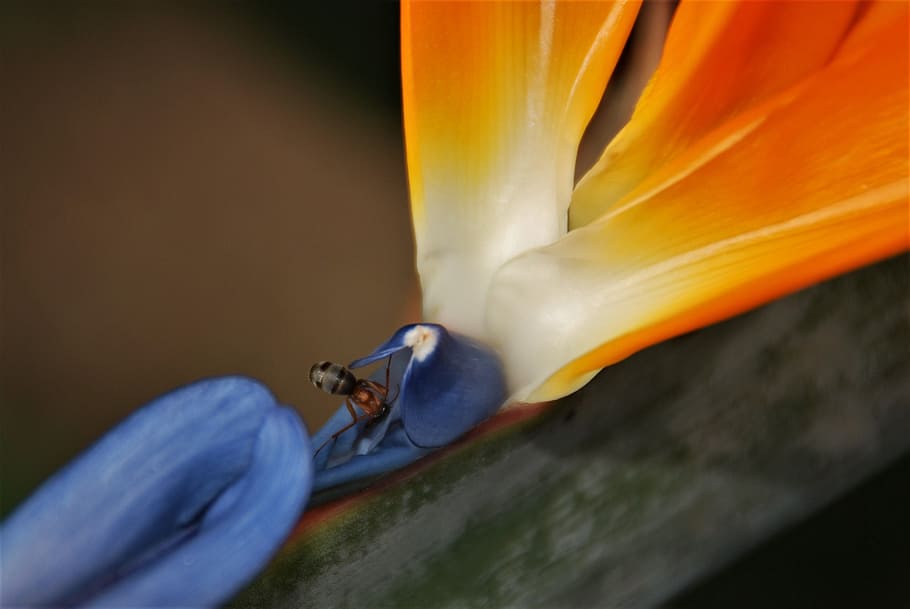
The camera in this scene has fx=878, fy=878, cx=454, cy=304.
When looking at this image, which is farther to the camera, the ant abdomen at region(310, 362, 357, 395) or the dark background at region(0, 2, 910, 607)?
the dark background at region(0, 2, 910, 607)

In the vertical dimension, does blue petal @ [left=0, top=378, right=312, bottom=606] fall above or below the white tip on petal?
above

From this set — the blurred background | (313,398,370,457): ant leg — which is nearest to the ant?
(313,398,370,457): ant leg

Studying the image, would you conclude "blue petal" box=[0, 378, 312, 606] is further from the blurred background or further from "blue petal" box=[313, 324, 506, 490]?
the blurred background

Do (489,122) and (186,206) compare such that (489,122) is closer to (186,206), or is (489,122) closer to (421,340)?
(421,340)

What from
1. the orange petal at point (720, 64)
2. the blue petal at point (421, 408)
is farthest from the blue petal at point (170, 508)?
the orange petal at point (720, 64)

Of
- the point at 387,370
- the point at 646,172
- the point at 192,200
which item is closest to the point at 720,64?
the point at 646,172

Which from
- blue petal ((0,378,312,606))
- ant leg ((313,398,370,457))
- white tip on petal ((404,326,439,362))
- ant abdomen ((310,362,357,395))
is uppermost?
blue petal ((0,378,312,606))

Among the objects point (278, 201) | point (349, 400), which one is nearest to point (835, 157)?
point (349, 400)
